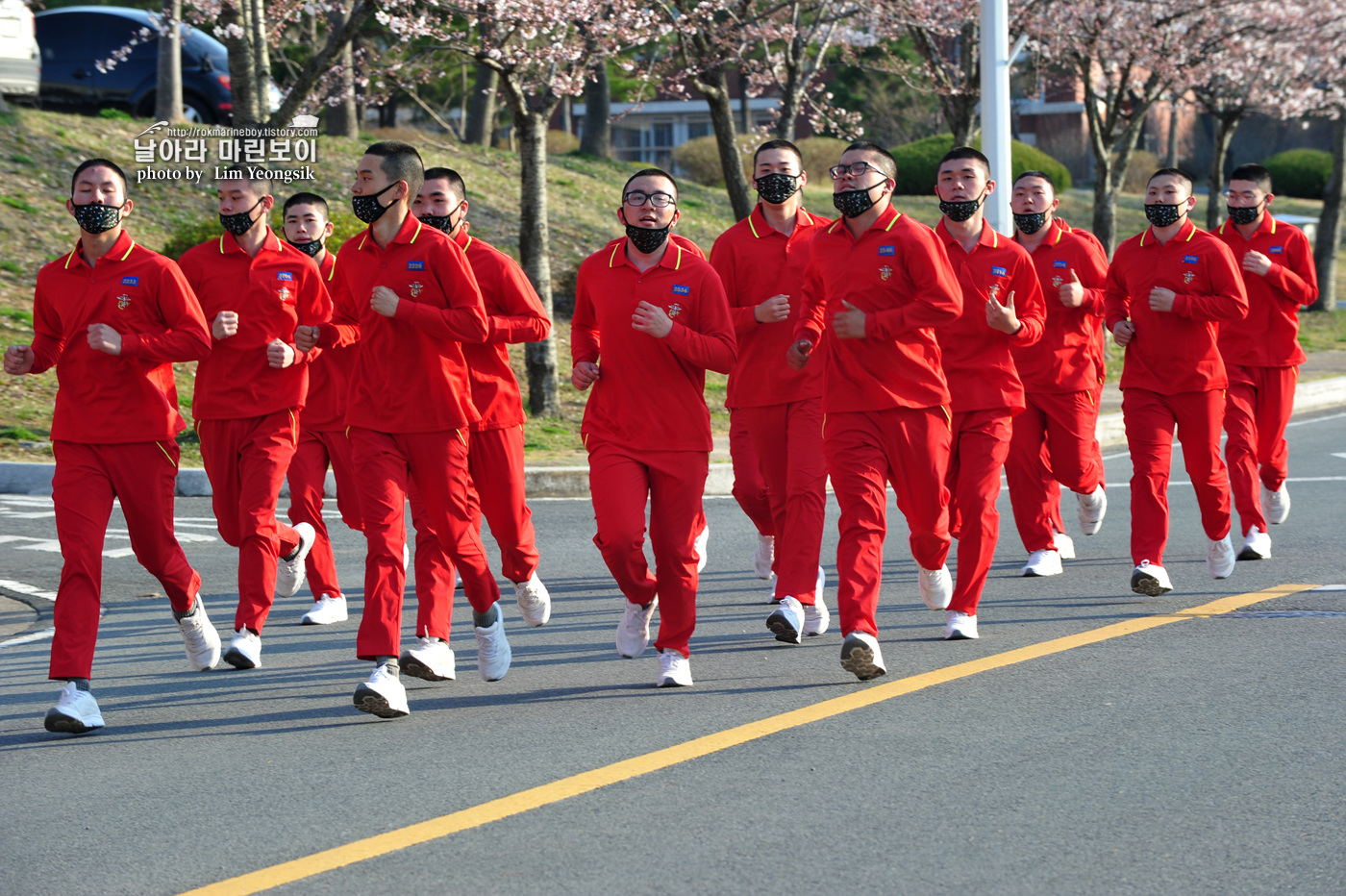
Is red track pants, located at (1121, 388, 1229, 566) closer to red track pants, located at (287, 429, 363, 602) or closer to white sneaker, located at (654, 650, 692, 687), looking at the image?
white sneaker, located at (654, 650, 692, 687)

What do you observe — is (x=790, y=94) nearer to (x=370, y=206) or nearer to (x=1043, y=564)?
(x=1043, y=564)

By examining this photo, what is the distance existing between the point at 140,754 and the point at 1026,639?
378 cm

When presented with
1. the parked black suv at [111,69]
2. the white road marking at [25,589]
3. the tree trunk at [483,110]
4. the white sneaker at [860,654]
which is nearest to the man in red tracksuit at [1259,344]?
the white sneaker at [860,654]

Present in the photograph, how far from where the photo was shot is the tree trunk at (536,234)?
52.3 feet

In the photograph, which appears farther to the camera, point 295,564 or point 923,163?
point 923,163

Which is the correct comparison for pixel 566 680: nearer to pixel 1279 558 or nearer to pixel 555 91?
pixel 1279 558

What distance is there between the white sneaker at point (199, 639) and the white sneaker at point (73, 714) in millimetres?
755

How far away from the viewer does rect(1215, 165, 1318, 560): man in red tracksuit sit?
29.4 feet

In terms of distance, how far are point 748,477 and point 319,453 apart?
2.24 metres

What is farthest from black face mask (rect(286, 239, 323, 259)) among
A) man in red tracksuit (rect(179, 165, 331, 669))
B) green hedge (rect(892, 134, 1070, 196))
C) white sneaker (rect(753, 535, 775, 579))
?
green hedge (rect(892, 134, 1070, 196))

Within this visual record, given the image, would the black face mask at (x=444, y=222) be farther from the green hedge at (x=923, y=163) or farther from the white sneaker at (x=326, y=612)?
the green hedge at (x=923, y=163)

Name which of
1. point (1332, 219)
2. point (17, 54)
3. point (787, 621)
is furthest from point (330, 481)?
point (1332, 219)

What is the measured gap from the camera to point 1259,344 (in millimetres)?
9094

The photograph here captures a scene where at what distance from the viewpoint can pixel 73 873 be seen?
4449mm
